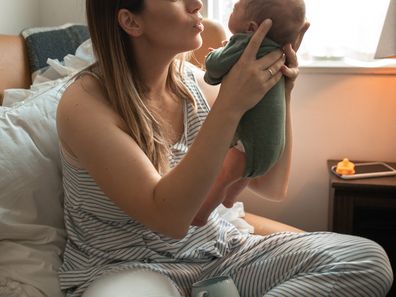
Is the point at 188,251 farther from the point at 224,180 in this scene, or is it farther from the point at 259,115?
the point at 259,115

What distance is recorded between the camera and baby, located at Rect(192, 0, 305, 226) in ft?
3.09

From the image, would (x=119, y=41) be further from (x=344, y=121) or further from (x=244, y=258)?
(x=344, y=121)

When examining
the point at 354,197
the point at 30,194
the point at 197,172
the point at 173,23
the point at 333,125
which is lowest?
the point at 354,197

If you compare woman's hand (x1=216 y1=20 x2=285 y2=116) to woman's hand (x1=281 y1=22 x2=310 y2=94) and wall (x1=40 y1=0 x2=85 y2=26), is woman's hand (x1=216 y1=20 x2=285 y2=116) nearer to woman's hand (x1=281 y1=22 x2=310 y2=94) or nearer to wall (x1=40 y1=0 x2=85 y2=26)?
woman's hand (x1=281 y1=22 x2=310 y2=94)

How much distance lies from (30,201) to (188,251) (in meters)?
0.40

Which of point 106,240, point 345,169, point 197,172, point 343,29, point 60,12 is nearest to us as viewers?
point 197,172

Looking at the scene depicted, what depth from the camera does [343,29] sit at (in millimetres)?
1905

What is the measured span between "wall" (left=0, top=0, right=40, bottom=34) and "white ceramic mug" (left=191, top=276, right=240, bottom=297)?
50.4 inches

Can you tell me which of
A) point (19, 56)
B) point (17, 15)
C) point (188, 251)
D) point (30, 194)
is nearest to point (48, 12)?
point (17, 15)

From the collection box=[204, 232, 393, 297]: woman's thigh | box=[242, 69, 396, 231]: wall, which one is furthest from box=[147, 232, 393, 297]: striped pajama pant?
box=[242, 69, 396, 231]: wall

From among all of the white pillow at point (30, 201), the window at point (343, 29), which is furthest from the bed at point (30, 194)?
the window at point (343, 29)

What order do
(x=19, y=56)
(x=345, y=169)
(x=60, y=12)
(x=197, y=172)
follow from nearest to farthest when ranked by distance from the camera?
(x=197, y=172)
(x=19, y=56)
(x=345, y=169)
(x=60, y=12)

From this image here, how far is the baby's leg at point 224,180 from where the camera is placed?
109cm

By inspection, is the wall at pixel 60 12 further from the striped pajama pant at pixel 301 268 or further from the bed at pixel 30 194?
the striped pajama pant at pixel 301 268
